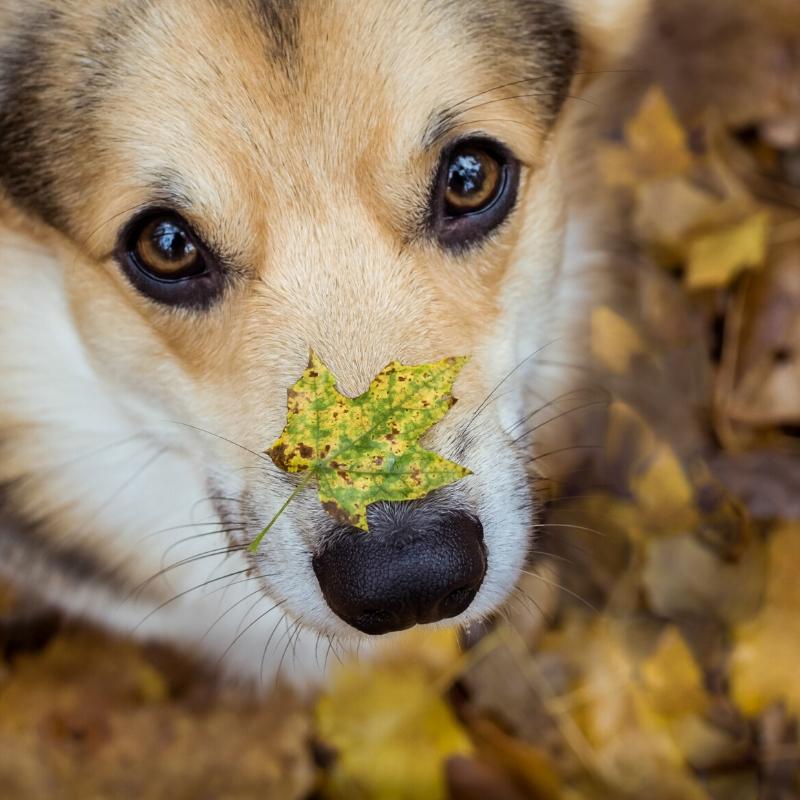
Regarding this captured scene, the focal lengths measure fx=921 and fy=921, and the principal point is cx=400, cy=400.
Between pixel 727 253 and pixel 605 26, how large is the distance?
995 millimetres

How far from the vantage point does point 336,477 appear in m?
1.61

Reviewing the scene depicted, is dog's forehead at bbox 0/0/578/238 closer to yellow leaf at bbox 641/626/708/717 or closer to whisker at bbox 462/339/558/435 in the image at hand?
whisker at bbox 462/339/558/435

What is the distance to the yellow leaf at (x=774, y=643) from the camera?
2426mm

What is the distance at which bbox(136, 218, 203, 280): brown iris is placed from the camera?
1741 millimetres

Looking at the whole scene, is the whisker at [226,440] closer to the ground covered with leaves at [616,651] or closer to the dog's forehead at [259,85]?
the dog's forehead at [259,85]

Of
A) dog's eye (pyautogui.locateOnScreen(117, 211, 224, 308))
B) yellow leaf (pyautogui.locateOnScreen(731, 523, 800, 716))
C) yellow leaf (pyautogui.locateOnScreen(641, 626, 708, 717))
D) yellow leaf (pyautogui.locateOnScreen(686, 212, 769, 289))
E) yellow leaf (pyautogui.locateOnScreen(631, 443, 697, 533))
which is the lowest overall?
yellow leaf (pyautogui.locateOnScreen(641, 626, 708, 717))

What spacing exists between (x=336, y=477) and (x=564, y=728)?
141 centimetres

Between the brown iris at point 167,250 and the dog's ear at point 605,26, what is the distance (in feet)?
3.33

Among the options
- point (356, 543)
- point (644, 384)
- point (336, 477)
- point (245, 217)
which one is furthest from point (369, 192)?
point (644, 384)

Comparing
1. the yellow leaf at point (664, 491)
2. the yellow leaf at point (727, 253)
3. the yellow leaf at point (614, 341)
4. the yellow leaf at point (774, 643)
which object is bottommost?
the yellow leaf at point (774, 643)

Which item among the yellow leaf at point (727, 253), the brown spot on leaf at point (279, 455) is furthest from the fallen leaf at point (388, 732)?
the yellow leaf at point (727, 253)

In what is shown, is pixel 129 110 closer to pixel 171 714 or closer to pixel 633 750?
pixel 171 714

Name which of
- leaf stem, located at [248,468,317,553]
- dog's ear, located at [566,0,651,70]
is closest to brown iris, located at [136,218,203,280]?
leaf stem, located at [248,468,317,553]

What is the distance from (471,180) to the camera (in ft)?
5.98
